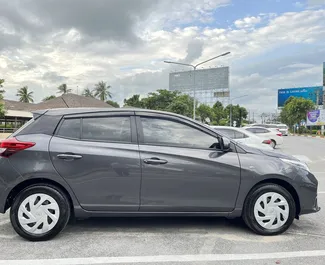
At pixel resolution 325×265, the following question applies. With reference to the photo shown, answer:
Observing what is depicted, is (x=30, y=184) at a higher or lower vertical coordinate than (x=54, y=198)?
higher

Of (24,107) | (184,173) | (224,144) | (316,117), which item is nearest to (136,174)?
(184,173)

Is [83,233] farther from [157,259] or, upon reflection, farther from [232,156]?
[232,156]

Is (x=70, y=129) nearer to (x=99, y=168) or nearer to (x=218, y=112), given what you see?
(x=99, y=168)

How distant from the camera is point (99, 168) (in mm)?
3834

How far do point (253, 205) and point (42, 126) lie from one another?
2888 mm

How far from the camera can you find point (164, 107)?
5519 cm

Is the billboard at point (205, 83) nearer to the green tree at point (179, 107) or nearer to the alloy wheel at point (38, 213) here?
the green tree at point (179, 107)

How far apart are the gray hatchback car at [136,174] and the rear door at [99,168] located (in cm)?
1

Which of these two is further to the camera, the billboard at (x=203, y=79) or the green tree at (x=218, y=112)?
the green tree at (x=218, y=112)

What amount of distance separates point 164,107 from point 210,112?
54.4ft

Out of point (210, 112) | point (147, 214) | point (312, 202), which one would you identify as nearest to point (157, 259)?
point (147, 214)

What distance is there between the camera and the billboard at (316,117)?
50625mm

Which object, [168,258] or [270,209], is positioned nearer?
[168,258]

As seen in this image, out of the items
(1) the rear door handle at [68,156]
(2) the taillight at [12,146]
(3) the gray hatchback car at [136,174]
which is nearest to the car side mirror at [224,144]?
(3) the gray hatchback car at [136,174]
